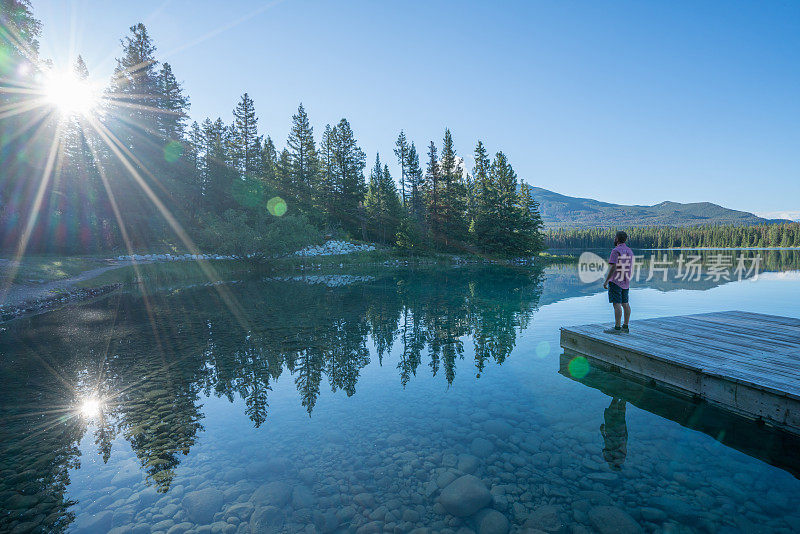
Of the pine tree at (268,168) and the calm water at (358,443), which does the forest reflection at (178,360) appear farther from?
the pine tree at (268,168)

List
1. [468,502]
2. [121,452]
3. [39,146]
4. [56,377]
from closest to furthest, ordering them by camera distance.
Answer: [468,502], [121,452], [56,377], [39,146]

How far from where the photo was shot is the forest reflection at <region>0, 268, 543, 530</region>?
5574 millimetres

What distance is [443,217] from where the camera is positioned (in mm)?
57625

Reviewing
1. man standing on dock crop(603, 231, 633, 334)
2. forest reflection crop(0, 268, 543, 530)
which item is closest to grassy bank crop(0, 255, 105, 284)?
forest reflection crop(0, 268, 543, 530)

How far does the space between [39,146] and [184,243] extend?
47.9 ft

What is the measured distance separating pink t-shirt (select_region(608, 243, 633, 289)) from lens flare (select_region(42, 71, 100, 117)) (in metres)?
44.3

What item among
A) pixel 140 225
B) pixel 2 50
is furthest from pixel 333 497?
pixel 140 225

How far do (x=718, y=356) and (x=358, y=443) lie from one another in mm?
7495

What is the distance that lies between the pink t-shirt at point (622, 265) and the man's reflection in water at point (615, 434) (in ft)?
8.96

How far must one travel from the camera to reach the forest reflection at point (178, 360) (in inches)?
219

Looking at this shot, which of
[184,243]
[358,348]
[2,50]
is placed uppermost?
[2,50]

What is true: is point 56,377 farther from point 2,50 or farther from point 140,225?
point 140,225

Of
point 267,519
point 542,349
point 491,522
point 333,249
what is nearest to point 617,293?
point 542,349

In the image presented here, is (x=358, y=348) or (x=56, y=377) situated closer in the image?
(x=56, y=377)
